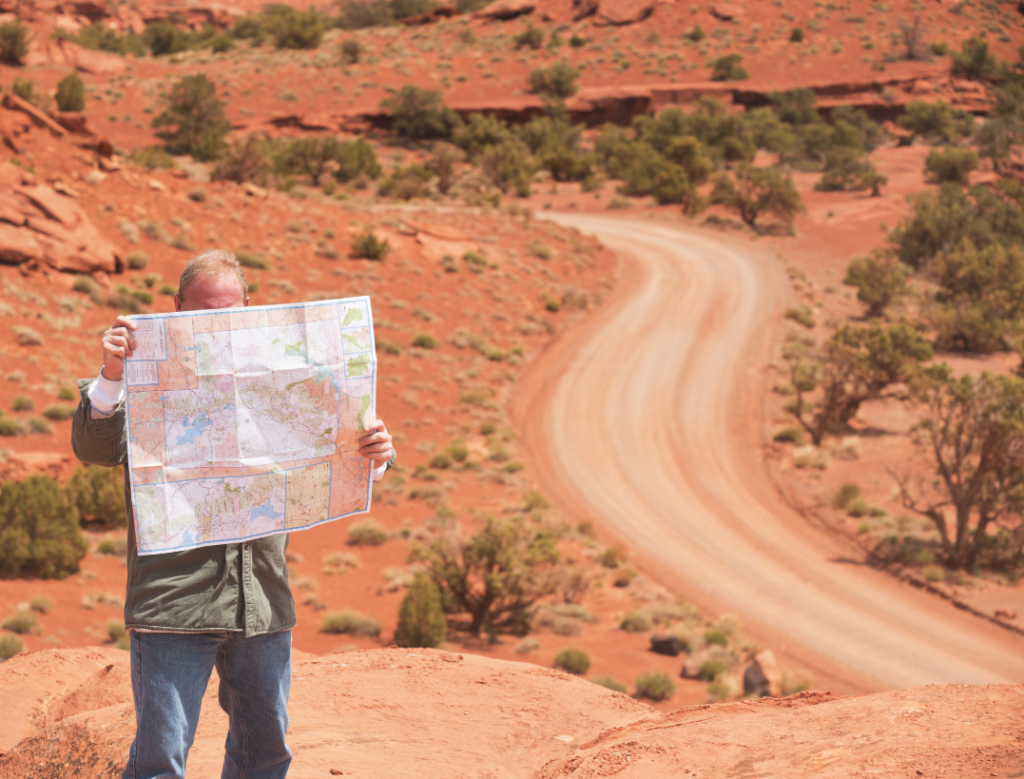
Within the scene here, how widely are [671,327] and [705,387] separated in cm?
476

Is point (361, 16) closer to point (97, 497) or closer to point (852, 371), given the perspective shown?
point (852, 371)

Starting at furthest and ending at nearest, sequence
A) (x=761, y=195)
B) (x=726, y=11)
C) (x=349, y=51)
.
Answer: (x=726, y=11)
(x=349, y=51)
(x=761, y=195)

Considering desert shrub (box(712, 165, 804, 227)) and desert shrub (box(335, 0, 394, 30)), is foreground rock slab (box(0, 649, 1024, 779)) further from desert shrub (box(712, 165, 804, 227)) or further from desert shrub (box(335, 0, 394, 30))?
desert shrub (box(335, 0, 394, 30))

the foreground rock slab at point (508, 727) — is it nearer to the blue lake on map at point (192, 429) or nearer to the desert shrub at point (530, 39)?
the blue lake on map at point (192, 429)

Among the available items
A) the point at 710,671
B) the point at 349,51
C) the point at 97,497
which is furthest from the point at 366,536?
the point at 349,51

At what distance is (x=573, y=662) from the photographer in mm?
12719

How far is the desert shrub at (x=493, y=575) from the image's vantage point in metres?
14.5

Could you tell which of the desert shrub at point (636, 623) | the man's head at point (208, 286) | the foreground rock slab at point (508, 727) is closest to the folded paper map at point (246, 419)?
the man's head at point (208, 286)

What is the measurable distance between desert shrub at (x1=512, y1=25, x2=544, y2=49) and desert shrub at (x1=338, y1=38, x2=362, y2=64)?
15.2m

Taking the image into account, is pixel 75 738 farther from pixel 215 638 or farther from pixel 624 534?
pixel 624 534

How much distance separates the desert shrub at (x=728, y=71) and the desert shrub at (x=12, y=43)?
178 ft

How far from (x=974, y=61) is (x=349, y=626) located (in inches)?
3266

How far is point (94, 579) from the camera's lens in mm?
13469

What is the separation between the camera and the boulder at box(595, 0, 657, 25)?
82.6 metres
